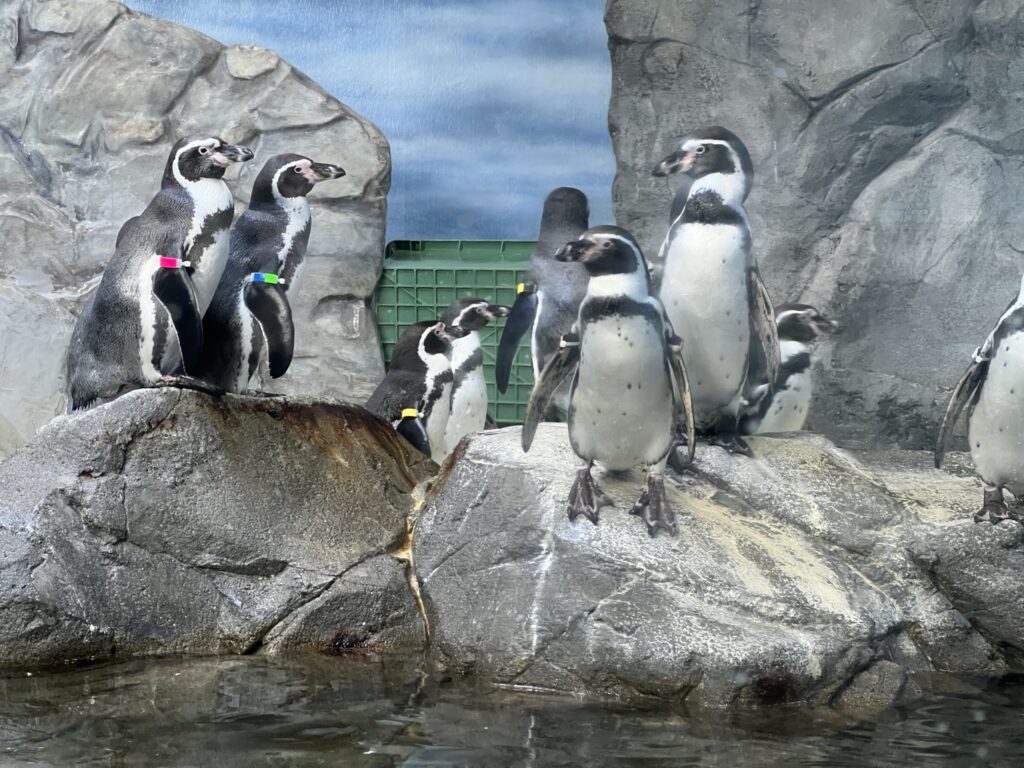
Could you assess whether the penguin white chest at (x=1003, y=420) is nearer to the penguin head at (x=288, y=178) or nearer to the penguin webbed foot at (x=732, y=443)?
the penguin webbed foot at (x=732, y=443)

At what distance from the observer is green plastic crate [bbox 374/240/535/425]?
760 centimetres

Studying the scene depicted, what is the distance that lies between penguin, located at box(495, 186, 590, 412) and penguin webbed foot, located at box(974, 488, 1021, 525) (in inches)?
93.7

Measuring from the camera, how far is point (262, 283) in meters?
5.17

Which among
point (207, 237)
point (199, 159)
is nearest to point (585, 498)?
point (207, 237)

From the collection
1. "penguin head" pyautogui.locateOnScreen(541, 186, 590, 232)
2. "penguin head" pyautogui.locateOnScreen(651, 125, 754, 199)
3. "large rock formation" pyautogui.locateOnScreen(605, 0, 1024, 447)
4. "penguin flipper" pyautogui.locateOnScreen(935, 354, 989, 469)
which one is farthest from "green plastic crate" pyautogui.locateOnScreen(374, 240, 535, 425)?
"penguin flipper" pyautogui.locateOnScreen(935, 354, 989, 469)

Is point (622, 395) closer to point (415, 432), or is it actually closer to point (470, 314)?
point (415, 432)

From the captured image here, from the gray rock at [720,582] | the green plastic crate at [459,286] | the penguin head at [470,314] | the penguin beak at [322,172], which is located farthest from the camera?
the green plastic crate at [459,286]

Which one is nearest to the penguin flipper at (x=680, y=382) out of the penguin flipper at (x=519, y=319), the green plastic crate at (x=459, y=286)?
the penguin flipper at (x=519, y=319)

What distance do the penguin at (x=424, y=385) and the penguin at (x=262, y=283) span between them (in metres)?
1.05

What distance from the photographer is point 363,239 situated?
8.03 m

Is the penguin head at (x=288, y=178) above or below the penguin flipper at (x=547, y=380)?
above

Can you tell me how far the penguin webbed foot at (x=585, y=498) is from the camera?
3631 millimetres

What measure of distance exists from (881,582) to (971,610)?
28 cm

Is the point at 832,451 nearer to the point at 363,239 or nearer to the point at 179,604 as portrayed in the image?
the point at 179,604
